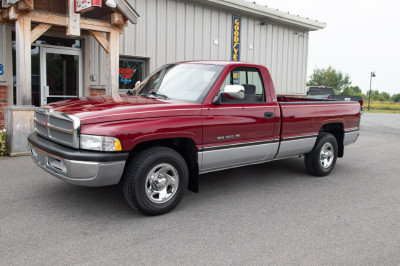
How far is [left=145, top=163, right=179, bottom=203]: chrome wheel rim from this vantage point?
4.18 m

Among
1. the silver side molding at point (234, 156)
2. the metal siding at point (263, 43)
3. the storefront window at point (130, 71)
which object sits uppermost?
the metal siding at point (263, 43)

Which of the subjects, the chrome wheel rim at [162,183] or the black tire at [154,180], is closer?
the black tire at [154,180]

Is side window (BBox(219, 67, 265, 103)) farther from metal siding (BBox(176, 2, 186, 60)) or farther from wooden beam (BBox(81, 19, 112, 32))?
metal siding (BBox(176, 2, 186, 60))

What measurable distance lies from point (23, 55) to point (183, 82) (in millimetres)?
4288

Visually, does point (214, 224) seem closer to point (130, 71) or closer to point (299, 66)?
point (130, 71)

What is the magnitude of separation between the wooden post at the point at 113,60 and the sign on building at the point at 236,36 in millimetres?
6078

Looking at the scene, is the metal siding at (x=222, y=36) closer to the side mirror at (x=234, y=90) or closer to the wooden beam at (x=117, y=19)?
the wooden beam at (x=117, y=19)

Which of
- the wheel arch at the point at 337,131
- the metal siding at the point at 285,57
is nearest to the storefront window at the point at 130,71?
the wheel arch at the point at 337,131

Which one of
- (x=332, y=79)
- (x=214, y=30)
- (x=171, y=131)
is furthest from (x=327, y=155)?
(x=332, y=79)

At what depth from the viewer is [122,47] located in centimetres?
1080

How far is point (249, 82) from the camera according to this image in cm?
561

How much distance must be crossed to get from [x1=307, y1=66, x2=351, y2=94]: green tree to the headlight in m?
80.2

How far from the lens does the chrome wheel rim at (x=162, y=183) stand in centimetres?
418

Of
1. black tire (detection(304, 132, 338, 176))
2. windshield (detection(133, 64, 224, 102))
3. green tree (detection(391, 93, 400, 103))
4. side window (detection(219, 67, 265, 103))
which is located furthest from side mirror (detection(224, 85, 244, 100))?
green tree (detection(391, 93, 400, 103))
